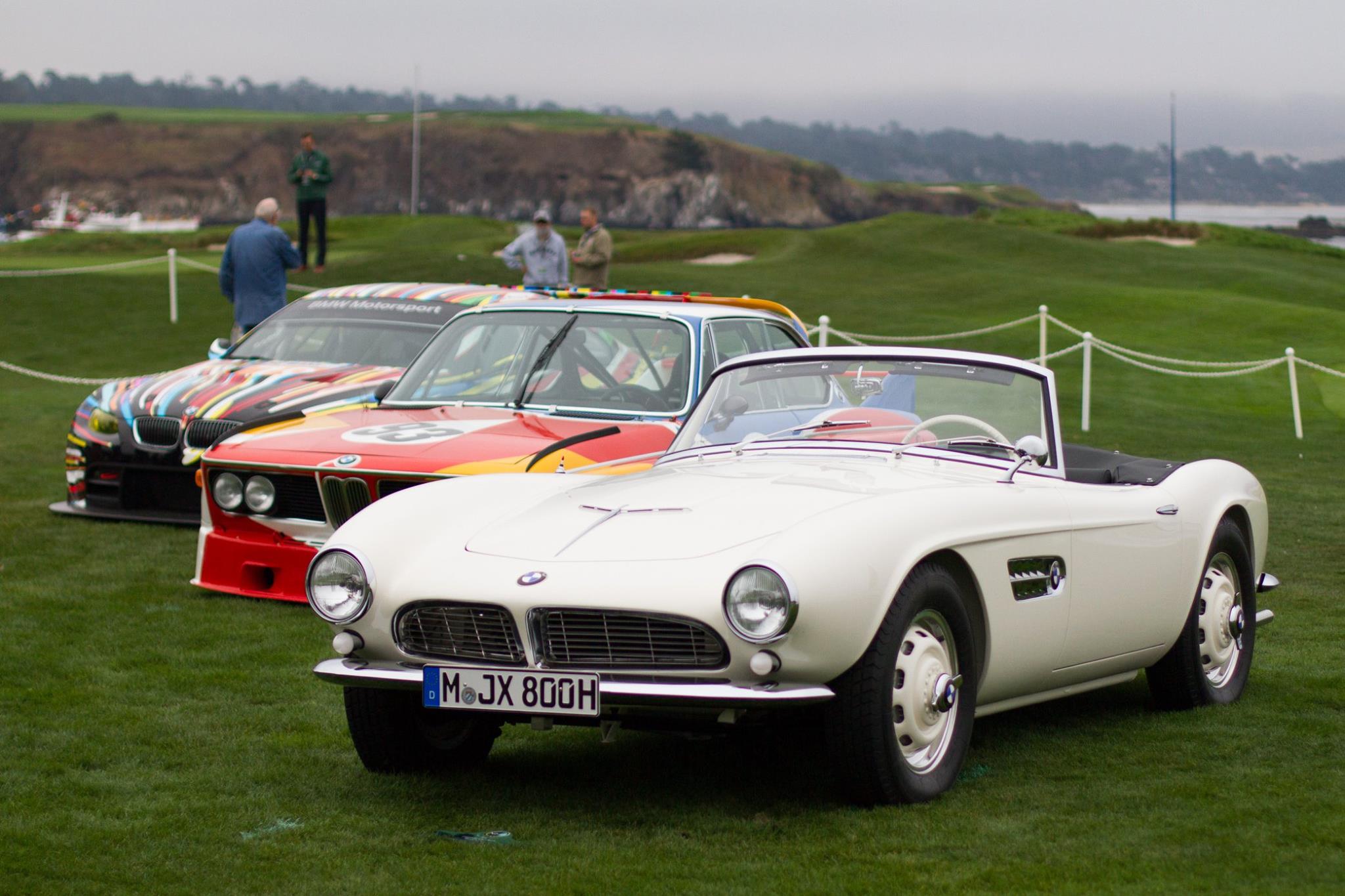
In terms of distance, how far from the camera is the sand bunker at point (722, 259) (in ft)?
116

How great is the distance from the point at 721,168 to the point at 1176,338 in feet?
403

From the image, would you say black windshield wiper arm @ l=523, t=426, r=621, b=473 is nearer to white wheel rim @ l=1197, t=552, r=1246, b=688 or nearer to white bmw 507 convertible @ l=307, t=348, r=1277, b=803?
white bmw 507 convertible @ l=307, t=348, r=1277, b=803

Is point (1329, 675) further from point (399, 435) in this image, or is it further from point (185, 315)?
point (185, 315)

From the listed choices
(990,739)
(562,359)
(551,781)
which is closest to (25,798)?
(551,781)

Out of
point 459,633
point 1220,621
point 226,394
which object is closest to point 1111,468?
point 1220,621

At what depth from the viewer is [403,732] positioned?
4762 millimetres

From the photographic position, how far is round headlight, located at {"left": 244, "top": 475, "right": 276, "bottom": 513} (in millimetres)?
7562

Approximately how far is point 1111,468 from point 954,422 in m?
0.81

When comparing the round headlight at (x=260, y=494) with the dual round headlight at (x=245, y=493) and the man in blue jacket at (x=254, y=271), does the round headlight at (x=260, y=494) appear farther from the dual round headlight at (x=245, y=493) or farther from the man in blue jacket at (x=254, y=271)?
the man in blue jacket at (x=254, y=271)

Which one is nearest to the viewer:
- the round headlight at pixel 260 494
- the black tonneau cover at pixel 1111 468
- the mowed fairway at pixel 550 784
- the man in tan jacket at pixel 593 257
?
the mowed fairway at pixel 550 784

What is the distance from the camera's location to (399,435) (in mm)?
7496

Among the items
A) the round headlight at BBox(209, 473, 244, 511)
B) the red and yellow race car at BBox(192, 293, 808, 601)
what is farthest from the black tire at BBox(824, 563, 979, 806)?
the round headlight at BBox(209, 473, 244, 511)

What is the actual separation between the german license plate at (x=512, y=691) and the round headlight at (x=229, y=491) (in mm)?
3618

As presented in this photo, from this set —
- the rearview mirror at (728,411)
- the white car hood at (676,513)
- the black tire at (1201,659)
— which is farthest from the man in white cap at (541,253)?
the white car hood at (676,513)
